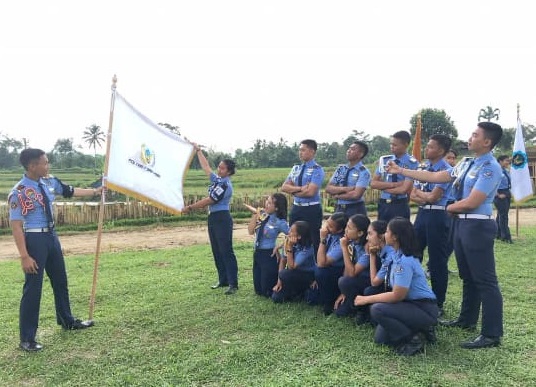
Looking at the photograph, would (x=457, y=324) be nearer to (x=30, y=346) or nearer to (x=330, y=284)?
(x=330, y=284)

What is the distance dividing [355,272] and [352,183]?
55.4 inches

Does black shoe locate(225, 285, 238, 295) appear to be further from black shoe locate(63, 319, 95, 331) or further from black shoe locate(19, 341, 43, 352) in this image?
black shoe locate(19, 341, 43, 352)

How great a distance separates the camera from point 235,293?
19.5 ft

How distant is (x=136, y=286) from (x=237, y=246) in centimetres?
381

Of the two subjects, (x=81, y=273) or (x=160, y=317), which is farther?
(x=81, y=273)

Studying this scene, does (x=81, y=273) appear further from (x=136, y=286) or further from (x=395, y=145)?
(x=395, y=145)

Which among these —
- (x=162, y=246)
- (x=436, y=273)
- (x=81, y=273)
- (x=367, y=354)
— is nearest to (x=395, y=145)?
(x=436, y=273)

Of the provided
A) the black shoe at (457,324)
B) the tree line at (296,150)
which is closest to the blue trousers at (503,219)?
the black shoe at (457,324)

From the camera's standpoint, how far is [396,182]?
5188mm

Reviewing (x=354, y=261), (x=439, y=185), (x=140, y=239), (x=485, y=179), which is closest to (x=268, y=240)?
(x=354, y=261)

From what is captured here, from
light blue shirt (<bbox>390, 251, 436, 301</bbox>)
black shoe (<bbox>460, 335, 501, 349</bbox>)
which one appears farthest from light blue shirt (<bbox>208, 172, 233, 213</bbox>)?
black shoe (<bbox>460, 335, 501, 349</bbox>)

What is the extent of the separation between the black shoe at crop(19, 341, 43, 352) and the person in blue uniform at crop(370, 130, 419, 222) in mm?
3642

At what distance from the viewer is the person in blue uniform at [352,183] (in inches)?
218

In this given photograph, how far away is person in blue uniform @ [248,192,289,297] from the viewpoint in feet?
18.7
